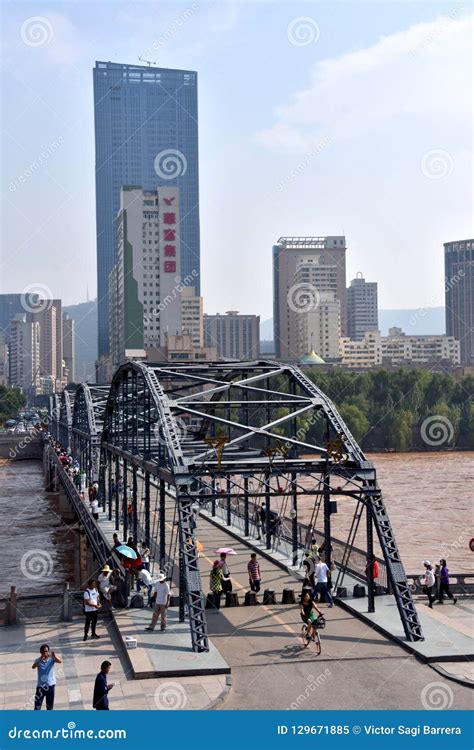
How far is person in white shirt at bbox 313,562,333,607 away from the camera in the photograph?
86.4 feet

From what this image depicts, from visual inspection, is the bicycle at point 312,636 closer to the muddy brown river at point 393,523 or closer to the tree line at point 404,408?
the muddy brown river at point 393,523

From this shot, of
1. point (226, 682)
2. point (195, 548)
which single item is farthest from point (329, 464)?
point (226, 682)

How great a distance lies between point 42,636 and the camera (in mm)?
23688

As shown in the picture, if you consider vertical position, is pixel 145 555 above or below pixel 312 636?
above

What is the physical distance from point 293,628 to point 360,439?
303 ft

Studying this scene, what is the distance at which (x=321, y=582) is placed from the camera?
2675 cm

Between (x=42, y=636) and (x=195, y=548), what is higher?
(x=195, y=548)

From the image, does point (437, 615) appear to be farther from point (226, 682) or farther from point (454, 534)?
point (454, 534)

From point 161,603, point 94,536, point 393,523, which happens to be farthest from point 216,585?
point 393,523

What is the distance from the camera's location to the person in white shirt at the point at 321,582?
26328mm

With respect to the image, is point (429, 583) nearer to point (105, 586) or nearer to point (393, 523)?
point (105, 586)

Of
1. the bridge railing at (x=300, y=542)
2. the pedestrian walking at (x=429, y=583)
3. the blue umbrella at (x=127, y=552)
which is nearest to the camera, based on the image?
the blue umbrella at (x=127, y=552)

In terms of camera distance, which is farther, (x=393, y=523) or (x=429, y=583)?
(x=393, y=523)

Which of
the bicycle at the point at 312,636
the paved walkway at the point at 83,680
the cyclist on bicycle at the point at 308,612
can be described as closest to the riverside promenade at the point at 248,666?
the paved walkway at the point at 83,680
